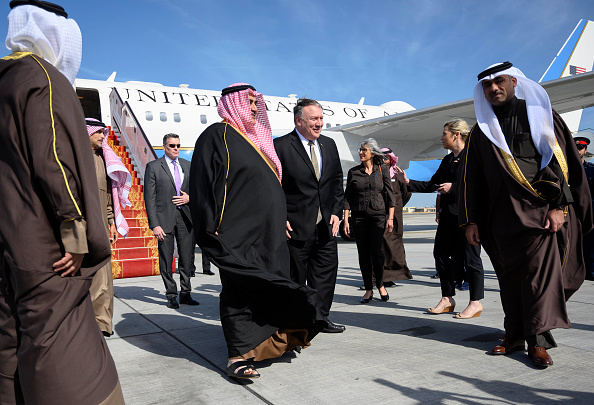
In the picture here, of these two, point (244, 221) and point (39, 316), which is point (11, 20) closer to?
point (39, 316)

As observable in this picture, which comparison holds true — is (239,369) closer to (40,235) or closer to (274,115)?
(40,235)

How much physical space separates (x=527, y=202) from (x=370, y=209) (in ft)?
7.36

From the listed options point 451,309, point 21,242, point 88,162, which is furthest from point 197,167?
point 451,309

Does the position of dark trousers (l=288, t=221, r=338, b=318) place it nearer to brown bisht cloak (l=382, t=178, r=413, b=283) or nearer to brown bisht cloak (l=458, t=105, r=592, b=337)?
brown bisht cloak (l=458, t=105, r=592, b=337)

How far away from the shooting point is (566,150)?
3.32 m

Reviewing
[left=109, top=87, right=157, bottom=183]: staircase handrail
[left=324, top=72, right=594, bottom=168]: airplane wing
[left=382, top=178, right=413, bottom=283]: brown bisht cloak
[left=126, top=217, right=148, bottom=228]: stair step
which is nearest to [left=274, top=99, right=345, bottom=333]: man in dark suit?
[left=382, top=178, right=413, bottom=283]: brown bisht cloak

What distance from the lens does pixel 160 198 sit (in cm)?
542

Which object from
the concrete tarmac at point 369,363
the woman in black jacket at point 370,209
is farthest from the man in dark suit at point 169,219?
the woman in black jacket at point 370,209

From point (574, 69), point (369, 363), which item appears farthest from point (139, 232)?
point (574, 69)

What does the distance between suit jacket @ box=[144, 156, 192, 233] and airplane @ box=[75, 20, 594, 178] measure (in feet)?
17.7

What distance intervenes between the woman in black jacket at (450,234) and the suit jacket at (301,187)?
100 cm

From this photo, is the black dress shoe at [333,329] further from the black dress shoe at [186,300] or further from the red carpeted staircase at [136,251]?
the red carpeted staircase at [136,251]

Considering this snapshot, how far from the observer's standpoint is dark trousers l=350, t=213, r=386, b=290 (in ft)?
17.4

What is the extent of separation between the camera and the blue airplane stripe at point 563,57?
909 inches
